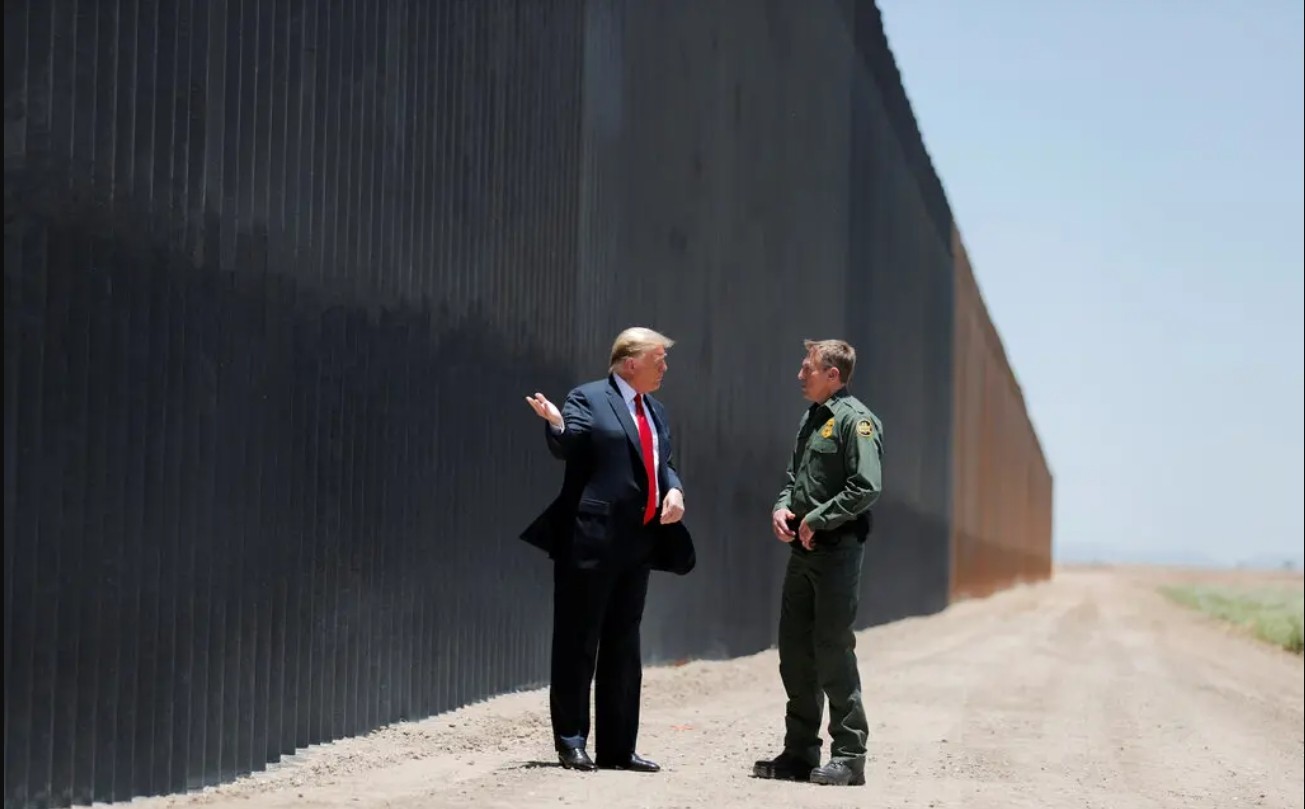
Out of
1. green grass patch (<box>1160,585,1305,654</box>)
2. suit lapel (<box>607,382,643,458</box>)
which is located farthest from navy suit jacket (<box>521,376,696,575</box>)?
green grass patch (<box>1160,585,1305,654</box>)

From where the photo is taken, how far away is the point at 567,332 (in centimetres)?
1177

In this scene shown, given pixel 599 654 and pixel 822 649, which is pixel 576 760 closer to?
pixel 599 654

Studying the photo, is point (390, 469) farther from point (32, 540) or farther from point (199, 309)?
point (32, 540)

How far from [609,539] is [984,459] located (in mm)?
39877

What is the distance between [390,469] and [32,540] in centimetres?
302

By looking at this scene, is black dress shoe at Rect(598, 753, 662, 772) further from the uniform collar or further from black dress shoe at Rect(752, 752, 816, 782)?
the uniform collar

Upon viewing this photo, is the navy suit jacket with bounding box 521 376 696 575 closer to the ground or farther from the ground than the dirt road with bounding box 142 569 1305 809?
farther from the ground

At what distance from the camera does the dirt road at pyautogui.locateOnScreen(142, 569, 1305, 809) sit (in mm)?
7445

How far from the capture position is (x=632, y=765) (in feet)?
26.5

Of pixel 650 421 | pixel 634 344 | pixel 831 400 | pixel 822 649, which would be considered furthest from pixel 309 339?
pixel 822 649

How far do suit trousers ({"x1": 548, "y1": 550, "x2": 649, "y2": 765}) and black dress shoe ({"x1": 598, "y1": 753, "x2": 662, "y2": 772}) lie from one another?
16mm

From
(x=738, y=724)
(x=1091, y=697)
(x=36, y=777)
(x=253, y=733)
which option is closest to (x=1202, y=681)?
(x=1091, y=697)

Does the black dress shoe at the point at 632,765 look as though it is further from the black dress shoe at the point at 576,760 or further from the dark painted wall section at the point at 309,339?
the dark painted wall section at the point at 309,339

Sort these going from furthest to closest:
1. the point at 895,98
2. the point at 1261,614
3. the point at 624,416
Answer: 1. the point at 1261,614
2. the point at 895,98
3. the point at 624,416
